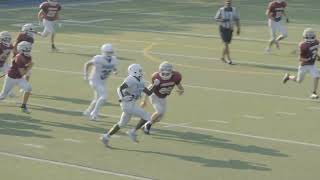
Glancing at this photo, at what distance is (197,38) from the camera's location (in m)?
29.1

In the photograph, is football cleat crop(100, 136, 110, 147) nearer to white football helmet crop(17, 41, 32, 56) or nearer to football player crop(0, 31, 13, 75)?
white football helmet crop(17, 41, 32, 56)

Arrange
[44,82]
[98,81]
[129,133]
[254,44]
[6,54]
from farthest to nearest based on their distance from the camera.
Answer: [254,44]
[44,82]
[6,54]
[98,81]
[129,133]

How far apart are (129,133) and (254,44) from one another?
48.1ft

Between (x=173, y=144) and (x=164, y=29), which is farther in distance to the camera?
(x=164, y=29)

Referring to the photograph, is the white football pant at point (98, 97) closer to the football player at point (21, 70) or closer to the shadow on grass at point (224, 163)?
the football player at point (21, 70)

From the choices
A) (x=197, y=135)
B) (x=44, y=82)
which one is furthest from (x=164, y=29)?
(x=197, y=135)

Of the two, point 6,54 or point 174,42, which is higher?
point 6,54

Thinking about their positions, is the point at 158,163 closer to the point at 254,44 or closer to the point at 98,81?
the point at 98,81

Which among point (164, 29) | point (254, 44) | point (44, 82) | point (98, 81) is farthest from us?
point (164, 29)

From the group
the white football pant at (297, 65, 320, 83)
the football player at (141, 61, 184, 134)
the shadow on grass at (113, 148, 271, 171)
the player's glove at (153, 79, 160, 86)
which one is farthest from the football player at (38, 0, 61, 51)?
the shadow on grass at (113, 148, 271, 171)

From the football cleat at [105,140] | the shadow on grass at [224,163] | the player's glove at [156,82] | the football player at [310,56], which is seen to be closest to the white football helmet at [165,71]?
the player's glove at [156,82]

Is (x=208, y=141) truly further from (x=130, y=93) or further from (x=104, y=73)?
(x=104, y=73)

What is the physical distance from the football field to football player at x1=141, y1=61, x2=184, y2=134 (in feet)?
1.23

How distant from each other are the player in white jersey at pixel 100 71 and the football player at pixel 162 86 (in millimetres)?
1457
